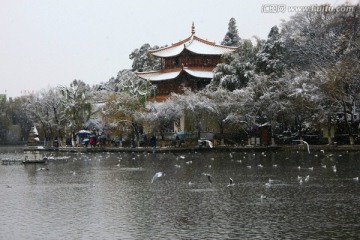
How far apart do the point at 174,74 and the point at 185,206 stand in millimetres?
52759

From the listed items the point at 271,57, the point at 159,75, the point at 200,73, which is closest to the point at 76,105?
the point at 159,75

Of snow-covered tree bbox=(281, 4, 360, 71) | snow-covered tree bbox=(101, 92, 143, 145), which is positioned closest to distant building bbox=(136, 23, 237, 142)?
snow-covered tree bbox=(101, 92, 143, 145)

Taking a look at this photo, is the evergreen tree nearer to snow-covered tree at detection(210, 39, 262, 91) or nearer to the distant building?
the distant building

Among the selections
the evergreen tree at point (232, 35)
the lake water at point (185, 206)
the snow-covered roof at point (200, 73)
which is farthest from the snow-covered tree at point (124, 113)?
the lake water at point (185, 206)

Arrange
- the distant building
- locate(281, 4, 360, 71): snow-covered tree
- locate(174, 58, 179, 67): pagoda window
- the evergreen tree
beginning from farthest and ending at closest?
the evergreen tree < locate(174, 58, 179, 67): pagoda window < the distant building < locate(281, 4, 360, 71): snow-covered tree

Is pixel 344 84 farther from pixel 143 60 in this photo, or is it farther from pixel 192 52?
pixel 143 60

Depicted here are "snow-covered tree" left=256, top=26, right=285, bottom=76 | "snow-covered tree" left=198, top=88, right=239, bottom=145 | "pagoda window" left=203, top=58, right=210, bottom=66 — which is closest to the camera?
"snow-covered tree" left=198, top=88, right=239, bottom=145

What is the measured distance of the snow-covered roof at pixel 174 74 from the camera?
219 ft

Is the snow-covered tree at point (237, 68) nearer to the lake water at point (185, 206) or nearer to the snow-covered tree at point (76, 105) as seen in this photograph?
the snow-covered tree at point (76, 105)

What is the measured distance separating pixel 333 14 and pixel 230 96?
1250 cm

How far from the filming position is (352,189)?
19.7 metres

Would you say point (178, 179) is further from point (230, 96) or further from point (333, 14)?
point (333, 14)

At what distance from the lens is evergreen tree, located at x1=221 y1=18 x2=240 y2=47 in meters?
81.6

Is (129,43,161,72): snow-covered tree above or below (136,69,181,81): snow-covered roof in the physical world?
above
